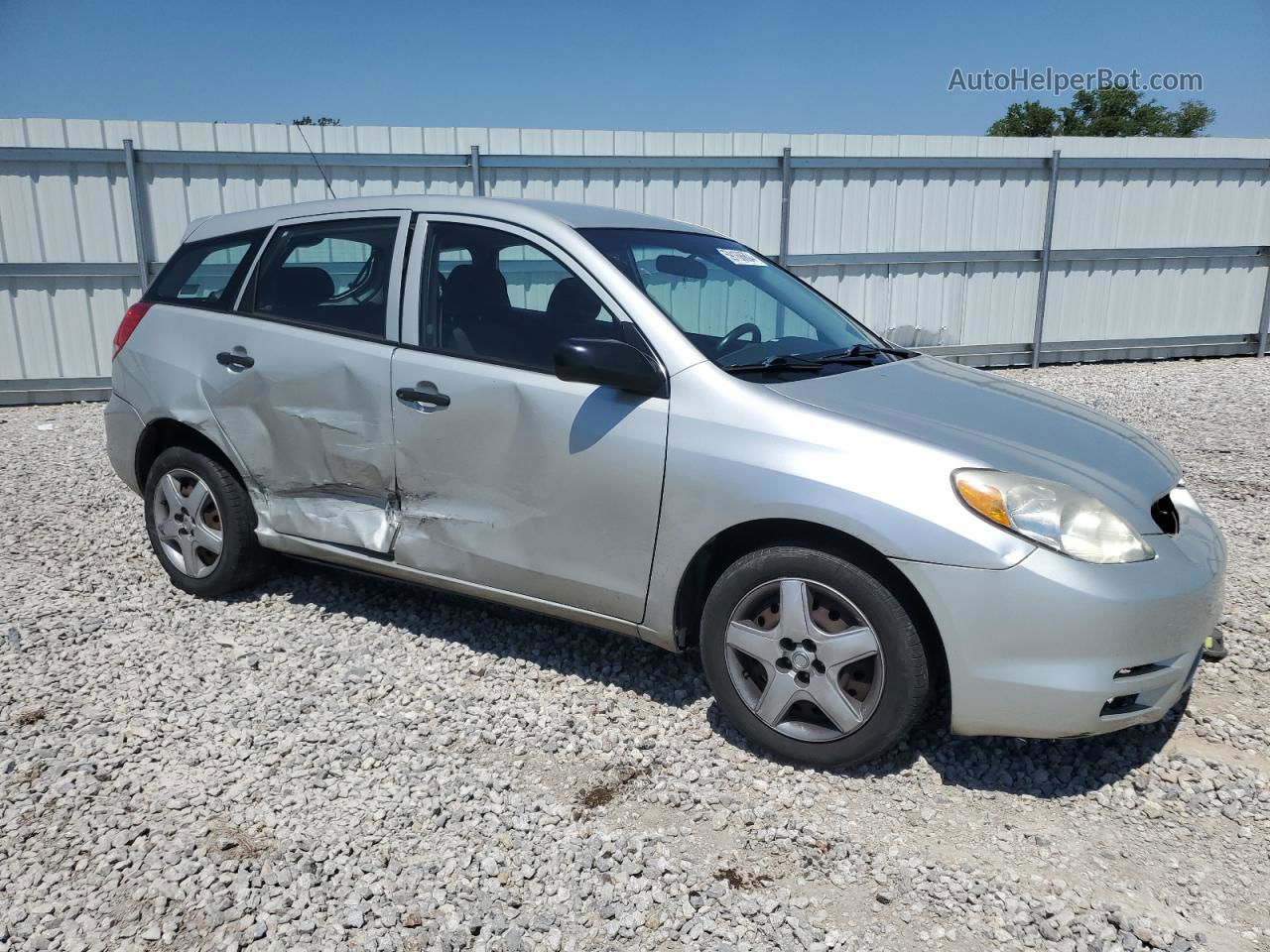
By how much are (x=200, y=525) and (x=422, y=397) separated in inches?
62.7

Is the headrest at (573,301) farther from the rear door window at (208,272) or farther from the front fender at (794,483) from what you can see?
the rear door window at (208,272)

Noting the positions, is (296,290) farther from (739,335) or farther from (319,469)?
(739,335)

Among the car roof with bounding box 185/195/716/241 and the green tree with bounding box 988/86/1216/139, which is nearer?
the car roof with bounding box 185/195/716/241

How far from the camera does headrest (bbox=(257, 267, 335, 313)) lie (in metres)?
4.10

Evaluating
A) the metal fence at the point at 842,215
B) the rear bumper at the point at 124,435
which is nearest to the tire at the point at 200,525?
the rear bumper at the point at 124,435

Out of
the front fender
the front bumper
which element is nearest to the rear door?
the front fender

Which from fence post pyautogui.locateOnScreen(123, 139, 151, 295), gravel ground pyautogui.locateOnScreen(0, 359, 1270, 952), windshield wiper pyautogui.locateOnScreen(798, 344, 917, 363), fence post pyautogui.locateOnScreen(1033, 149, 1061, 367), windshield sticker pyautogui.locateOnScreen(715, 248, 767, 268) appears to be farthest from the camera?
fence post pyautogui.locateOnScreen(1033, 149, 1061, 367)

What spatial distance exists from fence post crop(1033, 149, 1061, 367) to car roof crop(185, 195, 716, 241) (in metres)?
9.45

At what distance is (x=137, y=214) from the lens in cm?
1020

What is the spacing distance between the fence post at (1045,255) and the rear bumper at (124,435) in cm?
1105

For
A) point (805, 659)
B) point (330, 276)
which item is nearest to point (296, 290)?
point (330, 276)

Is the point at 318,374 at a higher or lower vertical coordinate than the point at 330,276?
lower

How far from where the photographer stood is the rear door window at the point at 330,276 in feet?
12.7

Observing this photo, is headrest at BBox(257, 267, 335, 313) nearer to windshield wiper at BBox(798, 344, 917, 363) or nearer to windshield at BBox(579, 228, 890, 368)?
windshield at BBox(579, 228, 890, 368)
